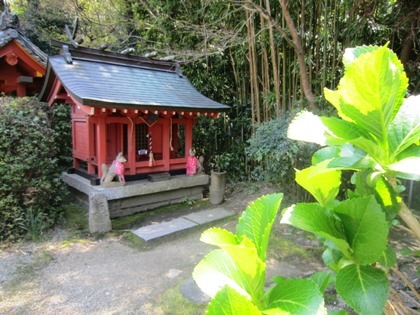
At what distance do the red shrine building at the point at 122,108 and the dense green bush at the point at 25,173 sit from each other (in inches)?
26.4

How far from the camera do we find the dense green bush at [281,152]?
4078 mm

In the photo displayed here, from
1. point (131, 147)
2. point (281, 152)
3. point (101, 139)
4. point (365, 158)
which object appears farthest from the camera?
point (131, 147)

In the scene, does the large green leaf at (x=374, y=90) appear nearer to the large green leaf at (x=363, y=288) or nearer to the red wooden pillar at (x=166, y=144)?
the large green leaf at (x=363, y=288)

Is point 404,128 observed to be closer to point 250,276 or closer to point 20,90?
point 250,276

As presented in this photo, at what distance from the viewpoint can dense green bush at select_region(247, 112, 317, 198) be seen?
13.4 feet

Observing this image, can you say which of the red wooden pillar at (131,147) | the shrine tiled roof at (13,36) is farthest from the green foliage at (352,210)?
the shrine tiled roof at (13,36)

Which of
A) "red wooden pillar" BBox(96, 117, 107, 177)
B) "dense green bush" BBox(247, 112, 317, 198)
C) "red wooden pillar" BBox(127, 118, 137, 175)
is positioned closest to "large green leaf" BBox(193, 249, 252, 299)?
"dense green bush" BBox(247, 112, 317, 198)

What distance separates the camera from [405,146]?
18.4 inches

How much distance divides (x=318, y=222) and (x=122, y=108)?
13.8 feet

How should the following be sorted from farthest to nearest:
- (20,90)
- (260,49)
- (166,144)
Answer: (20,90)
(260,49)
(166,144)

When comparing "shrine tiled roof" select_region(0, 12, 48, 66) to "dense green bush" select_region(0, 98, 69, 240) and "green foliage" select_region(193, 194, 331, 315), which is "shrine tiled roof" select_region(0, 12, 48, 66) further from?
"green foliage" select_region(193, 194, 331, 315)

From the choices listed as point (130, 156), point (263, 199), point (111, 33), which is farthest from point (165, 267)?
point (111, 33)

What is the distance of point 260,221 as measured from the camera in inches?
21.1

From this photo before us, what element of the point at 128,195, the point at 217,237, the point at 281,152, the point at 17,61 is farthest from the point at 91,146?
the point at 217,237
